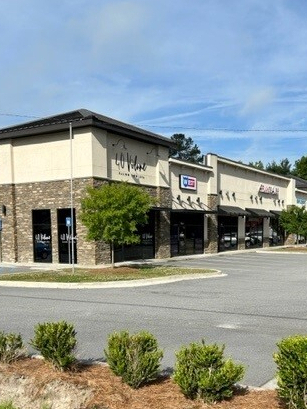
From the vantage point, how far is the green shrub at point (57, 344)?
5.07m

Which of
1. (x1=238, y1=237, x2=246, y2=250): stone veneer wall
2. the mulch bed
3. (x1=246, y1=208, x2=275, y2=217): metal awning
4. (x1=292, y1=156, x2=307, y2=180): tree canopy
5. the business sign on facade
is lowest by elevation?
(x1=238, y1=237, x2=246, y2=250): stone veneer wall

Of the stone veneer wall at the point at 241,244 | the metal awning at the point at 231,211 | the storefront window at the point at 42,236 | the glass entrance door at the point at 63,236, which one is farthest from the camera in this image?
the stone veneer wall at the point at 241,244

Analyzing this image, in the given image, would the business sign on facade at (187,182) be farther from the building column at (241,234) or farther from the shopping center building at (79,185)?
the building column at (241,234)

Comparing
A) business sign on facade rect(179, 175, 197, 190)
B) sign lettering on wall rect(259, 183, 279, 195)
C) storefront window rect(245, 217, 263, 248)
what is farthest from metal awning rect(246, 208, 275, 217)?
business sign on facade rect(179, 175, 197, 190)

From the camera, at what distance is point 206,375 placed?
4.27 metres

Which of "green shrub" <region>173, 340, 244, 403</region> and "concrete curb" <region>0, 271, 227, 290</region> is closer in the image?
"green shrub" <region>173, 340, 244, 403</region>

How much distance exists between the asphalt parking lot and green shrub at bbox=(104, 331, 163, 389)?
1.37 m

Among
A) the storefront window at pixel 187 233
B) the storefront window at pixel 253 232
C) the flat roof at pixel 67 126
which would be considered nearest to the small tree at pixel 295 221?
the storefront window at pixel 253 232

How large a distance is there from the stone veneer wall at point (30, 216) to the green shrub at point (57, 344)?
1691 cm

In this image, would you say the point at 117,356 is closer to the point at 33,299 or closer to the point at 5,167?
the point at 33,299

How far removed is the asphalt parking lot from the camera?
722 centimetres

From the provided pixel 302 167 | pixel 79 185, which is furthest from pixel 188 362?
pixel 302 167

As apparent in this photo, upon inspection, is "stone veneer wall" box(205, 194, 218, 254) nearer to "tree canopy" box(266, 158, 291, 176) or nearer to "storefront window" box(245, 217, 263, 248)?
"storefront window" box(245, 217, 263, 248)

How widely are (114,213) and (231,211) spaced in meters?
17.4
